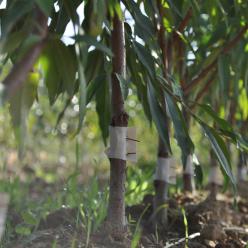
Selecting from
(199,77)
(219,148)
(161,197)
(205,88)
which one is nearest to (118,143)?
(219,148)

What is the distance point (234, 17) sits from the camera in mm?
1845

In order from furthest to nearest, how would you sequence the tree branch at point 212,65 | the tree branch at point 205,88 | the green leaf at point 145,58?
1. the tree branch at point 205,88
2. the tree branch at point 212,65
3. the green leaf at point 145,58

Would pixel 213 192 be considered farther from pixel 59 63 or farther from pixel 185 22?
pixel 59 63

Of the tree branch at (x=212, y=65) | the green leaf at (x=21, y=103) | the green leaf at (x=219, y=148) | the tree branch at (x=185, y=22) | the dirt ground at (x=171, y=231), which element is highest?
the tree branch at (x=185, y=22)

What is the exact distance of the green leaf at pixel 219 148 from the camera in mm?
1312

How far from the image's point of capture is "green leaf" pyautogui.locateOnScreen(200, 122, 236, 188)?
1.31 meters

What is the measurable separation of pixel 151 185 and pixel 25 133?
3.75ft

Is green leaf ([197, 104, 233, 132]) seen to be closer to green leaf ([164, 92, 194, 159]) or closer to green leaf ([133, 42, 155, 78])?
green leaf ([164, 92, 194, 159])

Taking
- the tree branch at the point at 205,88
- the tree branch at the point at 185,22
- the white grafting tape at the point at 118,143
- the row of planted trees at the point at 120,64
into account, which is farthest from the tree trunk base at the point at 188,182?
the white grafting tape at the point at 118,143

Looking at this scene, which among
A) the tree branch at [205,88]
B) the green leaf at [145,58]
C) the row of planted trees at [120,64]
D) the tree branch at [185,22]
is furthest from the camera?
the tree branch at [205,88]

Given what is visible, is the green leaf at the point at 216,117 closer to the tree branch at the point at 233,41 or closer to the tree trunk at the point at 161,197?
the tree trunk at the point at 161,197

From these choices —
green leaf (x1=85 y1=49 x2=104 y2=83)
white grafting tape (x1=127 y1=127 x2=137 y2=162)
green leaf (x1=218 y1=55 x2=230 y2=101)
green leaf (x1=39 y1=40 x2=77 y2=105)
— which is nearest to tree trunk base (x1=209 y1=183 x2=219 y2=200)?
green leaf (x1=218 y1=55 x2=230 y2=101)

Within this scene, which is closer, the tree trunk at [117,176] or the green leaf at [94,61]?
the tree trunk at [117,176]

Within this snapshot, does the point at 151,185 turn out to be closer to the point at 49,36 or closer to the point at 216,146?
the point at 216,146
